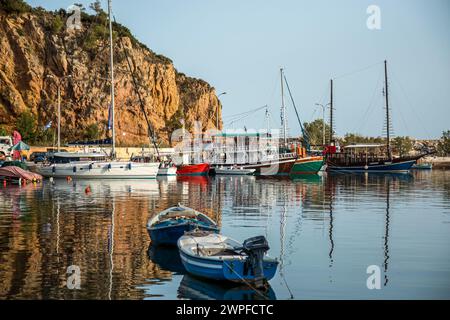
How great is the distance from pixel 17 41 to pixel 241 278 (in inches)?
3619

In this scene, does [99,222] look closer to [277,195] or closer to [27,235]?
[27,235]

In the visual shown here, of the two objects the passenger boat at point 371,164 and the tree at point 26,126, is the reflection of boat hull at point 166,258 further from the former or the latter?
the passenger boat at point 371,164

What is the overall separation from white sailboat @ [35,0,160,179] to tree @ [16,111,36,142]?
24.2m

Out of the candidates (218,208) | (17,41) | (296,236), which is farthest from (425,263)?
(17,41)

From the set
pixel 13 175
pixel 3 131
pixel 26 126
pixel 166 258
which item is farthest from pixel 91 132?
pixel 166 258

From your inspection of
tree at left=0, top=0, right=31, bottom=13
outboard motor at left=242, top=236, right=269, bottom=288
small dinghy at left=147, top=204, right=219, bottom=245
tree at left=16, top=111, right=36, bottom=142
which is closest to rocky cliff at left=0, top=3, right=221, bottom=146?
tree at left=0, top=0, right=31, bottom=13

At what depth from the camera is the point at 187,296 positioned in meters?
15.7

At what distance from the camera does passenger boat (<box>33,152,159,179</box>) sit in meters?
66.1

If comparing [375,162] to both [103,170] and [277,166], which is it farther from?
[103,170]

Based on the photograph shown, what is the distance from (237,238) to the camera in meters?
24.9

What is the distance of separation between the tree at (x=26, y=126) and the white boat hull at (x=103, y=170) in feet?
83.0

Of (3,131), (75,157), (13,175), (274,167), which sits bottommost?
(13,175)

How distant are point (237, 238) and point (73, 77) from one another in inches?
3249
